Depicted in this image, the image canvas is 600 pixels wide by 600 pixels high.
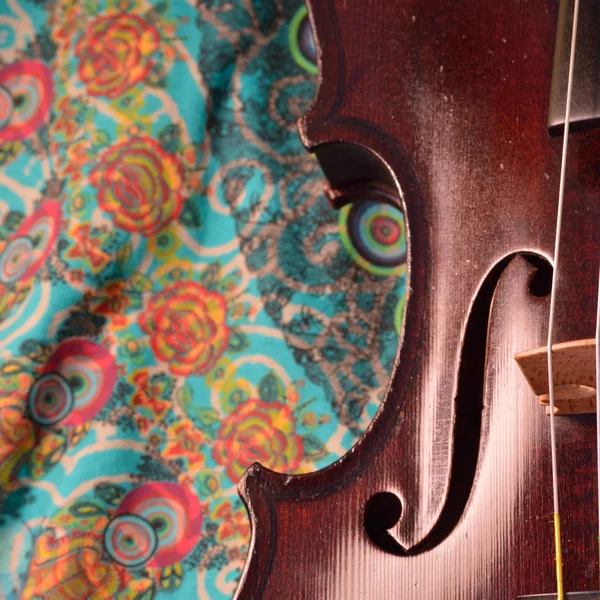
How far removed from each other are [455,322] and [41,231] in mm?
547

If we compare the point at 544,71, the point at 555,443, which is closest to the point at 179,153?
the point at 544,71

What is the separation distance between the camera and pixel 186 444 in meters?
0.84

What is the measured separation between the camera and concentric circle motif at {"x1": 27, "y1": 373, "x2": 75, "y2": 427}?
85 cm

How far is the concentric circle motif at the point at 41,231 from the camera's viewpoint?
90 cm

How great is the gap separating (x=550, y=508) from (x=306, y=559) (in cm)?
17

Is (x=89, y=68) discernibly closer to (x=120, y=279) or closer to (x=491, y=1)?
(x=120, y=279)

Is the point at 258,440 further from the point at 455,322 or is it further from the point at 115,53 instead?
the point at 115,53

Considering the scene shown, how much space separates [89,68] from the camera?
3.16ft

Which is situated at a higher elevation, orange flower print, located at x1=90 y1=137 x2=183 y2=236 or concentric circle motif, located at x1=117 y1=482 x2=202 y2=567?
orange flower print, located at x1=90 y1=137 x2=183 y2=236

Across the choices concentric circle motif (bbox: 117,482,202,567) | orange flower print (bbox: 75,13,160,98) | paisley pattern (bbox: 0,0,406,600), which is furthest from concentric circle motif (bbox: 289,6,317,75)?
concentric circle motif (bbox: 117,482,202,567)

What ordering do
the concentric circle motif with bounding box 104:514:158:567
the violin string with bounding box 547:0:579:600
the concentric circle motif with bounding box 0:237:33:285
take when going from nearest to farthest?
the violin string with bounding box 547:0:579:600 → the concentric circle motif with bounding box 104:514:158:567 → the concentric circle motif with bounding box 0:237:33:285

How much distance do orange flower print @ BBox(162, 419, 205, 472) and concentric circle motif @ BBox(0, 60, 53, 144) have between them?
1.38 ft

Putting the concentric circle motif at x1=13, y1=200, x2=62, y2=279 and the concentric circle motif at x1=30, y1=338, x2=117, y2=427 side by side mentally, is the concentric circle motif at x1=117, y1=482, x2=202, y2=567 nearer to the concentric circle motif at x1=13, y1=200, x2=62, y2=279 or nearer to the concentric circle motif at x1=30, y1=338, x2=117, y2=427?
the concentric circle motif at x1=30, y1=338, x2=117, y2=427

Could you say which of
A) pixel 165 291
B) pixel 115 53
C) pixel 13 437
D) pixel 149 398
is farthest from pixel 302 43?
pixel 13 437
